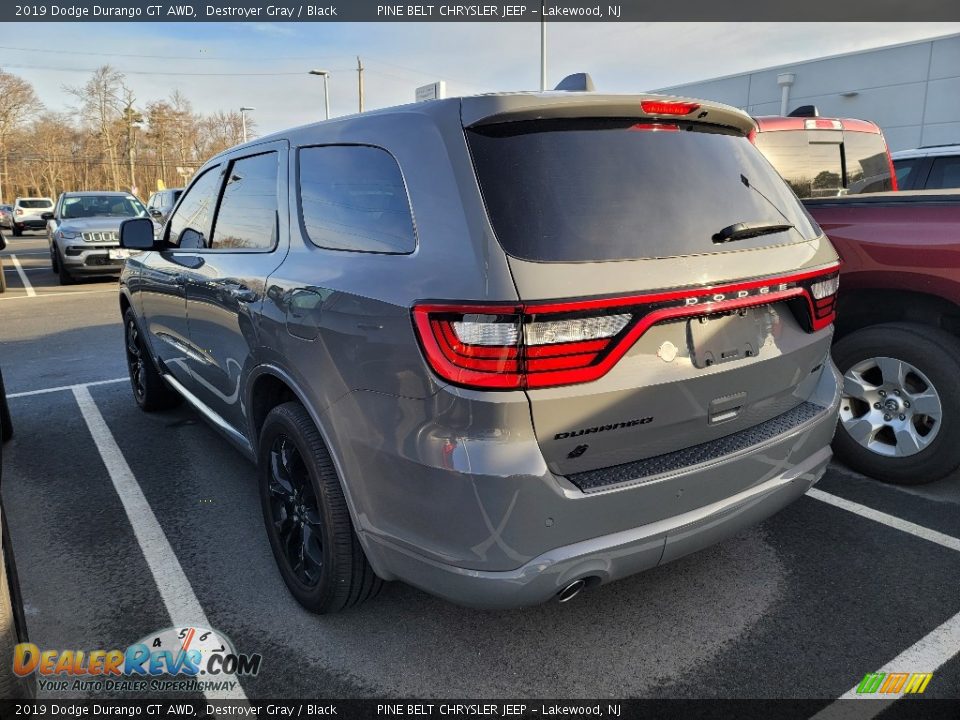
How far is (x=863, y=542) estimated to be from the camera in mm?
3107

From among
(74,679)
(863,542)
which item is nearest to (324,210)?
(74,679)

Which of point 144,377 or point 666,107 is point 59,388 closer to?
point 144,377

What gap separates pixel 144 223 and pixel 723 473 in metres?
3.51

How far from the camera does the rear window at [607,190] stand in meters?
1.91

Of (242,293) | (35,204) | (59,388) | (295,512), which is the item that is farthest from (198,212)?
(35,204)

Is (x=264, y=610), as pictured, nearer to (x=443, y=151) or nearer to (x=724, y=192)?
(x=443, y=151)

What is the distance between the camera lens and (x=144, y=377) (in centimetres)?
504

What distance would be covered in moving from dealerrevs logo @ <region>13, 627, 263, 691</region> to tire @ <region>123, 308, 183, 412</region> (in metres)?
2.66

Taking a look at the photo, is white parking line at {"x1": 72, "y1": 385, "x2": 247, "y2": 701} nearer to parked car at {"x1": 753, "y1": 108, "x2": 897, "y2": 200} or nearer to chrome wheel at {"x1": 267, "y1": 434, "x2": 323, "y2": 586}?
chrome wheel at {"x1": 267, "y1": 434, "x2": 323, "y2": 586}

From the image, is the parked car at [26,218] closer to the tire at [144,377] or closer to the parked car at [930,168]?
the tire at [144,377]

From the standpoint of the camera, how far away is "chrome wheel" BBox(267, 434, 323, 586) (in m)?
2.55

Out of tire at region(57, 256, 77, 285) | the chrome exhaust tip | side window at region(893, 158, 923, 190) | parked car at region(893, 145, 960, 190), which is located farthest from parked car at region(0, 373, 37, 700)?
tire at region(57, 256, 77, 285)

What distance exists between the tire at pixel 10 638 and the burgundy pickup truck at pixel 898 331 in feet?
12.9

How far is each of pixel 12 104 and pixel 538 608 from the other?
254ft
